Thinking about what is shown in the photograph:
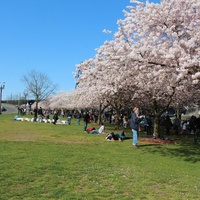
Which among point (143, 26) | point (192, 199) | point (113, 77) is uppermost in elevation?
point (143, 26)

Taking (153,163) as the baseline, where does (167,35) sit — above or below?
above

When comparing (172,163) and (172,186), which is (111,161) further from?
Result: (172,186)

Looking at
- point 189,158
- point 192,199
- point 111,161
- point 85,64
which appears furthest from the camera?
point 85,64

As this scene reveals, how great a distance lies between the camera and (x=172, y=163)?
37.5 feet

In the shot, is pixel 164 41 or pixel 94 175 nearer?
pixel 94 175

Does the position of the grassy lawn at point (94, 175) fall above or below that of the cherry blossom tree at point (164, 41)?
below

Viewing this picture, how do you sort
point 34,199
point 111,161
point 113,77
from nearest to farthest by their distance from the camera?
point 34,199, point 111,161, point 113,77

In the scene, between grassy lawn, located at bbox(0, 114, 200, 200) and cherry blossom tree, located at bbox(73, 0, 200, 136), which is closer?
grassy lawn, located at bbox(0, 114, 200, 200)

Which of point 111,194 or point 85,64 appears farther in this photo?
point 85,64

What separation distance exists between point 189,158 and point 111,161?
4.00m

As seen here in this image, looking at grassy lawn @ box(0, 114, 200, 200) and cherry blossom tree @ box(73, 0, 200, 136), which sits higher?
cherry blossom tree @ box(73, 0, 200, 136)

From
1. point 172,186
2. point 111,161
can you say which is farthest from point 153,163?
point 172,186

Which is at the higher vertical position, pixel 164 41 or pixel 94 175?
pixel 164 41

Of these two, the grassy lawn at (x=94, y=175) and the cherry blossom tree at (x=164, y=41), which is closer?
the grassy lawn at (x=94, y=175)
